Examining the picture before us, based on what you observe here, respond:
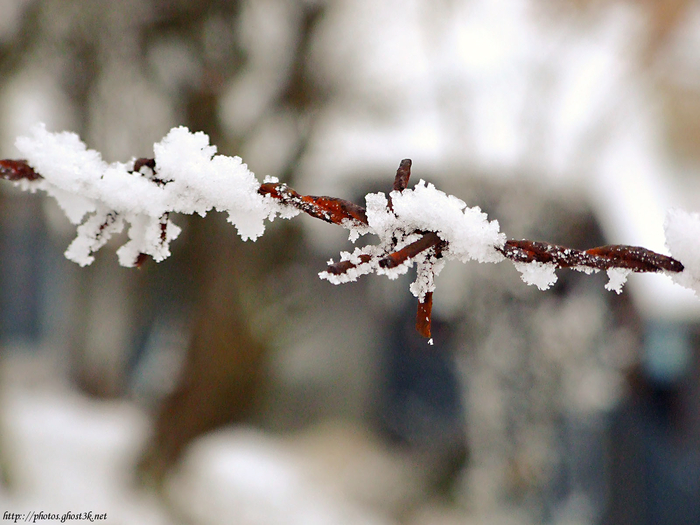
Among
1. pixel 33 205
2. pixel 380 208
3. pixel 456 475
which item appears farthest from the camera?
pixel 33 205

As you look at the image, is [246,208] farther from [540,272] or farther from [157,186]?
[540,272]

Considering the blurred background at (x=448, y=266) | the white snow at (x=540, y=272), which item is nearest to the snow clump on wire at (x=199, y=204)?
the white snow at (x=540, y=272)

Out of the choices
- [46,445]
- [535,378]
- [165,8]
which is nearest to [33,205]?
[46,445]

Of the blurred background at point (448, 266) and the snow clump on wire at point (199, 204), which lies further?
the blurred background at point (448, 266)

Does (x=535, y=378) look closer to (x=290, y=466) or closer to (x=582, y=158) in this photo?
(x=582, y=158)

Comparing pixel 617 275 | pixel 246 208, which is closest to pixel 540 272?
pixel 617 275

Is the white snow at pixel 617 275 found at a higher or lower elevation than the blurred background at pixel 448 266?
lower

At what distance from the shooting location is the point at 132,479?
345 cm

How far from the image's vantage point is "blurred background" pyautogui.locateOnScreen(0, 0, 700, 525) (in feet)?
10.5

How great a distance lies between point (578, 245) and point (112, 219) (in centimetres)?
343

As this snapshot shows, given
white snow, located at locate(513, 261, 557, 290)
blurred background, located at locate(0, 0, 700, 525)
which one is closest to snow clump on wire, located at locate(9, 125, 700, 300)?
white snow, located at locate(513, 261, 557, 290)

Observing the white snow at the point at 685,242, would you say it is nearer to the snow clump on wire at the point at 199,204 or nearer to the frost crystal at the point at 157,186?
the snow clump on wire at the point at 199,204

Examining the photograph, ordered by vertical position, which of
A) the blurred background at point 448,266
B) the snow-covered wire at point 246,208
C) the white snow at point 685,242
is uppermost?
the blurred background at point 448,266

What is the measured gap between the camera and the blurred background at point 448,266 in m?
3.19
